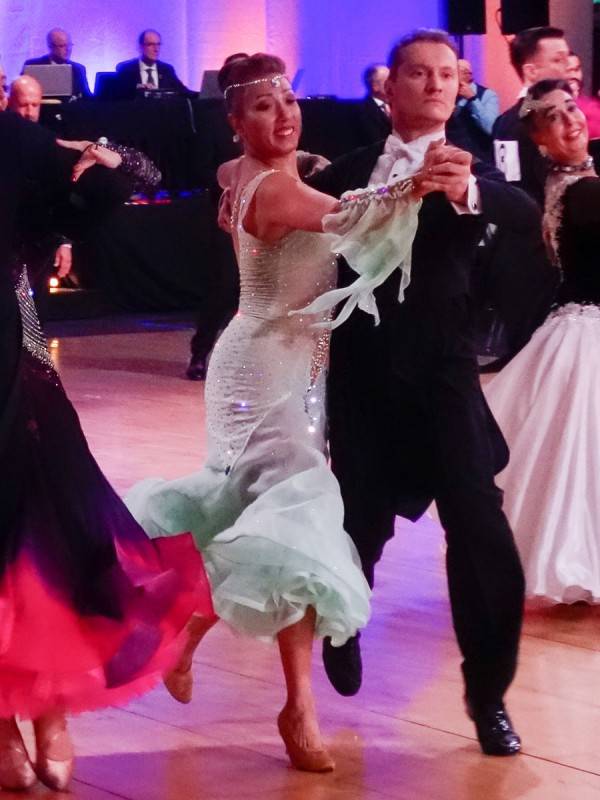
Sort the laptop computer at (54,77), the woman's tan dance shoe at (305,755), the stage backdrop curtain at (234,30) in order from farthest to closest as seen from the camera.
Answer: the stage backdrop curtain at (234,30) < the laptop computer at (54,77) < the woman's tan dance shoe at (305,755)

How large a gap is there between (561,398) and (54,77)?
26.9 feet

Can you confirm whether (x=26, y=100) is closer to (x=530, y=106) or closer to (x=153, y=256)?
(x=530, y=106)

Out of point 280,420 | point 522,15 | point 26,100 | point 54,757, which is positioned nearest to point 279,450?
point 280,420

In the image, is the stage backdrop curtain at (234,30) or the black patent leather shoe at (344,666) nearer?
the black patent leather shoe at (344,666)

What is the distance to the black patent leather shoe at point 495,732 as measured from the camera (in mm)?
2996

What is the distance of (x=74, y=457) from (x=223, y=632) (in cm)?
125

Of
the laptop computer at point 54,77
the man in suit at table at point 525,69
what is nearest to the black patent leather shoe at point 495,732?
the man in suit at table at point 525,69

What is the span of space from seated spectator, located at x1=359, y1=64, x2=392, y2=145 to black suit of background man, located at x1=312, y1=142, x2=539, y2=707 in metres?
7.73

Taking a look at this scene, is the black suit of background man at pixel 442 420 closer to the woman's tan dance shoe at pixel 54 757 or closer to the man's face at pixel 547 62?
the woman's tan dance shoe at pixel 54 757

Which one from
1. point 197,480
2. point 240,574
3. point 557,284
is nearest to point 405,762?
point 240,574

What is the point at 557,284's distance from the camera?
4.33 m

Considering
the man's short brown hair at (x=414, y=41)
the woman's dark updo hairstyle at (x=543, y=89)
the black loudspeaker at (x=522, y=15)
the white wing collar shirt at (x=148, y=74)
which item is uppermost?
the man's short brown hair at (x=414, y=41)

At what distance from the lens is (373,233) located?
2828 mm

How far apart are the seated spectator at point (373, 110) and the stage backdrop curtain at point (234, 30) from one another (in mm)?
2670
